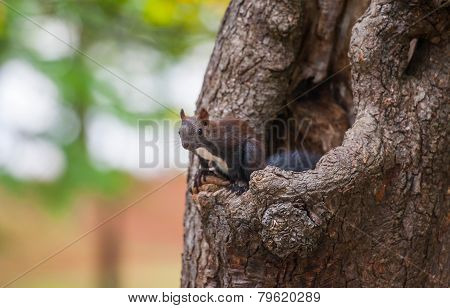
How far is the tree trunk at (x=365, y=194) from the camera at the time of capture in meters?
3.02

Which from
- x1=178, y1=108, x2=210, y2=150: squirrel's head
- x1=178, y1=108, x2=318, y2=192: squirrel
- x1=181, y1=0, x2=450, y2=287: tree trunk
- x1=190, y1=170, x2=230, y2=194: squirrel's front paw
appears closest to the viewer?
x1=181, y1=0, x2=450, y2=287: tree trunk

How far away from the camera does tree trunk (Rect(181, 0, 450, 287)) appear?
3021 mm

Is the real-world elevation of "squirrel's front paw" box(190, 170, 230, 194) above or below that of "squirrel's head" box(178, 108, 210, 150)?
below

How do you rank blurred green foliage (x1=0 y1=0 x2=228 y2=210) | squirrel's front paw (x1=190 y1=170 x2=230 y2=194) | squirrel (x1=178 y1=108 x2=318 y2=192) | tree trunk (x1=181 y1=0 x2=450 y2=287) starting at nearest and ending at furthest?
tree trunk (x1=181 y1=0 x2=450 y2=287) < squirrel's front paw (x1=190 y1=170 x2=230 y2=194) < squirrel (x1=178 y1=108 x2=318 y2=192) < blurred green foliage (x1=0 y1=0 x2=228 y2=210)

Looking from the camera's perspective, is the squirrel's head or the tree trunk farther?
the squirrel's head

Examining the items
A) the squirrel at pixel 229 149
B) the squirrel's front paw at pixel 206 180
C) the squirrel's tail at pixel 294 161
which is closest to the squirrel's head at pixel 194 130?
the squirrel at pixel 229 149

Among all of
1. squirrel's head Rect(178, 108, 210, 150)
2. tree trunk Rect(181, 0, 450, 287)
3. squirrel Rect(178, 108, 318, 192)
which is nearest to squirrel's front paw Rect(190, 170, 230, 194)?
squirrel Rect(178, 108, 318, 192)

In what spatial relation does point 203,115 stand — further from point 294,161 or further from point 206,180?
point 294,161

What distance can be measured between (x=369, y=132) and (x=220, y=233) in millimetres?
1069

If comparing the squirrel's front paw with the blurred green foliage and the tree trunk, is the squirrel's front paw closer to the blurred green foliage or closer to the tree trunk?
the tree trunk


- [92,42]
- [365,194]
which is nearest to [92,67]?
[92,42]

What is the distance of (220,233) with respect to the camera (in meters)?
3.29
